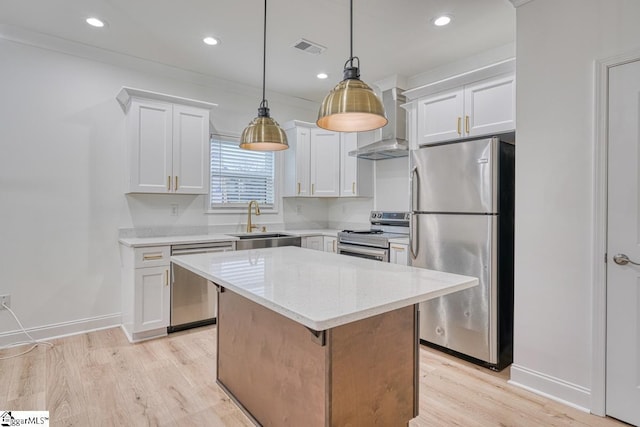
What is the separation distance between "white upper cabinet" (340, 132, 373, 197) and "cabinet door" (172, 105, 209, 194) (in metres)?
1.75

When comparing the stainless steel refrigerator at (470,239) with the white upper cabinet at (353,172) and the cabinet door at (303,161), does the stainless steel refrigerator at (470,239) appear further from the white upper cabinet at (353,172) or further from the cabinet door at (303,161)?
the cabinet door at (303,161)

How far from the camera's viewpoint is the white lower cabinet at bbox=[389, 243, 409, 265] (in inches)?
131

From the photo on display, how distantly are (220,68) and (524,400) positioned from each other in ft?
13.6

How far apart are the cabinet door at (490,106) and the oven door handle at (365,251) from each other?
139 centimetres

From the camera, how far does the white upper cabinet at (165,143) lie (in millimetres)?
3385

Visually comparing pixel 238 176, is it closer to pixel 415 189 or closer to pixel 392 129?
pixel 392 129

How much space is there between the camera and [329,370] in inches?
A: 55.6

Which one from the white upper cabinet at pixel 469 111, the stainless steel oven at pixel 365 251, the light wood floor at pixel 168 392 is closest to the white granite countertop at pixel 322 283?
the light wood floor at pixel 168 392

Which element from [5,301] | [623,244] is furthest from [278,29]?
[5,301]

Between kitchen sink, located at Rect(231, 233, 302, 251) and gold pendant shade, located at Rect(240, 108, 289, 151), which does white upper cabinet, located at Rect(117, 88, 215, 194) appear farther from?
gold pendant shade, located at Rect(240, 108, 289, 151)

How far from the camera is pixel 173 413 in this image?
6.97 feet

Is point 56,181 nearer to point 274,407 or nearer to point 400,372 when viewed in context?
point 274,407

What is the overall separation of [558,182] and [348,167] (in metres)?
2.60

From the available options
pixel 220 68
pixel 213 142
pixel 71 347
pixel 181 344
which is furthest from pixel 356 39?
pixel 71 347
